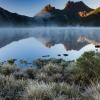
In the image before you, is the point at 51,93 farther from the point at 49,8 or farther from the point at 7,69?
the point at 49,8

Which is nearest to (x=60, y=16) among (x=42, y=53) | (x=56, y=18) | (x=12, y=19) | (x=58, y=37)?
(x=56, y=18)

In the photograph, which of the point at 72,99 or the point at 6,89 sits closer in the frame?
the point at 72,99

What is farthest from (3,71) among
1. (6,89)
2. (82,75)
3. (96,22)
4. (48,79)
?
(96,22)

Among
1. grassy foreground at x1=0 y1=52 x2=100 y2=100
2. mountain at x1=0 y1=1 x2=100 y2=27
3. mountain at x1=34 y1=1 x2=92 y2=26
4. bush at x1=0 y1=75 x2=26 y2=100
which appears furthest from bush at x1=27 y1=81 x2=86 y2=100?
mountain at x1=34 y1=1 x2=92 y2=26

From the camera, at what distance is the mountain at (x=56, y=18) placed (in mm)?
162375

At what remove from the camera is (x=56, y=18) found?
178125mm

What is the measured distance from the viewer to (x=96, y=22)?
161625 millimetres

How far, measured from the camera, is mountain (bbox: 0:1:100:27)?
533 feet

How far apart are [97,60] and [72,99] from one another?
368 centimetres

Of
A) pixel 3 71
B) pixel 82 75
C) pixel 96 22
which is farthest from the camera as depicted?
pixel 96 22

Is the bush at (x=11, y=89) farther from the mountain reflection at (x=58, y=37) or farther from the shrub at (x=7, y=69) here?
the mountain reflection at (x=58, y=37)

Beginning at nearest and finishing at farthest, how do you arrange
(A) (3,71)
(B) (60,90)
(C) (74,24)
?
1. (B) (60,90)
2. (A) (3,71)
3. (C) (74,24)

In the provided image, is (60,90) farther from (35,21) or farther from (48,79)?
(35,21)

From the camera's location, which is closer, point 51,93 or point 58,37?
point 51,93
